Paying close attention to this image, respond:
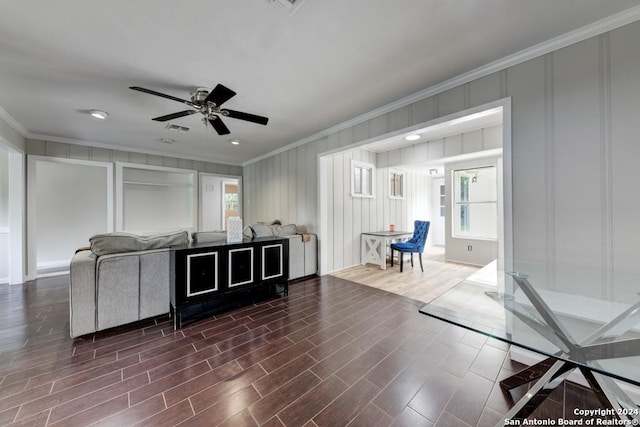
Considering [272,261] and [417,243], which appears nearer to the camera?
[272,261]

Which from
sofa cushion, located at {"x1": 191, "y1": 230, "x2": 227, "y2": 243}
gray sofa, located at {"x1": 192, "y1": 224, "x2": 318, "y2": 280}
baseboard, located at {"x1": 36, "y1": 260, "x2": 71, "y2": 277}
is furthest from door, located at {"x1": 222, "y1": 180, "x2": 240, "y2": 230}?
sofa cushion, located at {"x1": 191, "y1": 230, "x2": 227, "y2": 243}

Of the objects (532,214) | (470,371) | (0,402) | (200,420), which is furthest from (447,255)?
(0,402)

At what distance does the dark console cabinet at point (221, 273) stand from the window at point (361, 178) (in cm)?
234

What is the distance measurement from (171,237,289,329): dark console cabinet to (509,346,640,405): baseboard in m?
2.50

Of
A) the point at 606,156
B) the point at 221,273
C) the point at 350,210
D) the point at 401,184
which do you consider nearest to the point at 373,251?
the point at 350,210

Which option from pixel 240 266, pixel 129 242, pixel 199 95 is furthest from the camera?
pixel 240 266

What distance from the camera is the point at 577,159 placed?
1753 mm

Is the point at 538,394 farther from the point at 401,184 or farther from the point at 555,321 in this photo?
the point at 401,184

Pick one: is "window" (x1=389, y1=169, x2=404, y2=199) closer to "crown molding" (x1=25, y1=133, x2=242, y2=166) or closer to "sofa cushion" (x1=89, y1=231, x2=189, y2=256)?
"crown molding" (x1=25, y1=133, x2=242, y2=166)

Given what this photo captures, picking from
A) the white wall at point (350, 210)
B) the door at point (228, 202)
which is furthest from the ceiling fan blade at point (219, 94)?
the door at point (228, 202)

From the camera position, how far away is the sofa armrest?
2111 millimetres

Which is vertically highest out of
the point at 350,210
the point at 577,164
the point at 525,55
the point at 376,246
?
the point at 525,55

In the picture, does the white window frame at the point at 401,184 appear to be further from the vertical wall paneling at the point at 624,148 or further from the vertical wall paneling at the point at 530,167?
the vertical wall paneling at the point at 624,148

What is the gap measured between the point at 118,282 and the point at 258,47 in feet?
8.52
